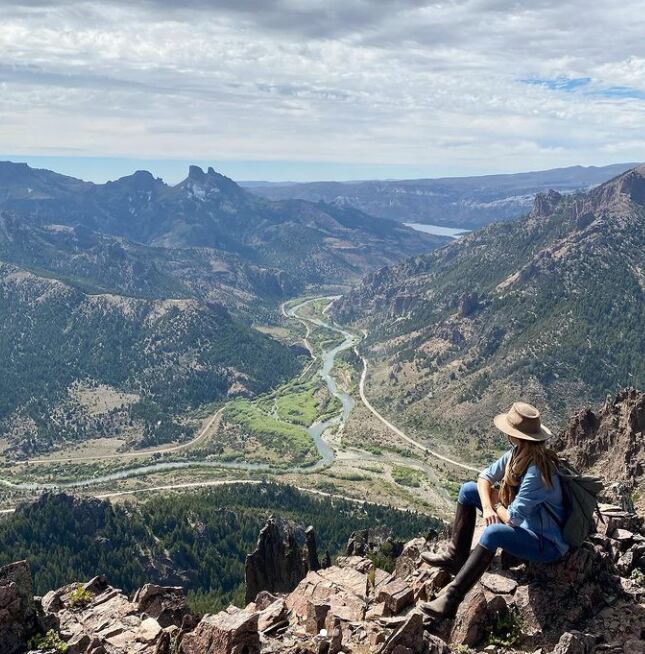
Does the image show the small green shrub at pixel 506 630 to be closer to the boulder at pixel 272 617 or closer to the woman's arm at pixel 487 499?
the woman's arm at pixel 487 499

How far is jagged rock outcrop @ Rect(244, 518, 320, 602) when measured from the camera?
8106 cm

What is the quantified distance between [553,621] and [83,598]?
34.3 meters

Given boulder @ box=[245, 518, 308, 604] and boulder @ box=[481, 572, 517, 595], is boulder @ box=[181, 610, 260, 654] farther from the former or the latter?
boulder @ box=[245, 518, 308, 604]

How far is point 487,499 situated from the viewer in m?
27.8

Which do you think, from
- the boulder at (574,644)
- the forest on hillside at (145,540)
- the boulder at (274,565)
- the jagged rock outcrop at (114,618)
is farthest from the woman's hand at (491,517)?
the forest on hillside at (145,540)

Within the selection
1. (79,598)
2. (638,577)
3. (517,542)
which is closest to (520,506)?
(517,542)

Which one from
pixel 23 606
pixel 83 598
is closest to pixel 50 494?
pixel 83 598

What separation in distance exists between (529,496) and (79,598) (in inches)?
1419

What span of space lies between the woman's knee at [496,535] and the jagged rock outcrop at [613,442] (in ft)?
A: 132

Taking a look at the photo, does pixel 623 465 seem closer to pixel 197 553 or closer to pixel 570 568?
pixel 570 568

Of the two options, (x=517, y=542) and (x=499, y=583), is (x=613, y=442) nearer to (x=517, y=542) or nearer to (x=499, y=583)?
(x=499, y=583)

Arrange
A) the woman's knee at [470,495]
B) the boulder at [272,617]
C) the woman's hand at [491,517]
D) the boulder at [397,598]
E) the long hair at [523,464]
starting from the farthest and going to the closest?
the boulder at [272,617]
the boulder at [397,598]
the woman's knee at [470,495]
the woman's hand at [491,517]
the long hair at [523,464]

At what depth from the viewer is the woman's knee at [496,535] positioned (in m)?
26.5

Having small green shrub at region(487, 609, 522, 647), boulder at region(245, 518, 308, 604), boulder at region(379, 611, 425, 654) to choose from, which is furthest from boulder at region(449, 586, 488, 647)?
boulder at region(245, 518, 308, 604)
